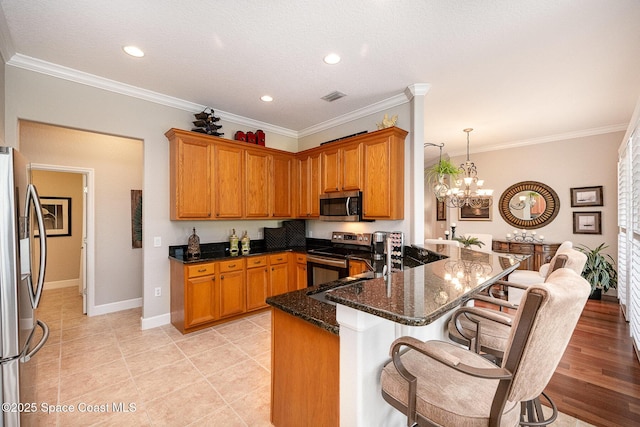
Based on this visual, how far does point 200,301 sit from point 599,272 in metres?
5.96

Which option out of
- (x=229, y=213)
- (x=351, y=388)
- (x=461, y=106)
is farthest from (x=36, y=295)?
(x=461, y=106)

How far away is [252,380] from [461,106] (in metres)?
4.05

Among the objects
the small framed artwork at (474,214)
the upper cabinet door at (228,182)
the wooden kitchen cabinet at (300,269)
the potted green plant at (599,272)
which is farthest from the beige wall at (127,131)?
the potted green plant at (599,272)

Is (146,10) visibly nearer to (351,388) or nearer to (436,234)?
(351,388)

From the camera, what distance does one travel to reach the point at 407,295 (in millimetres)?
1240

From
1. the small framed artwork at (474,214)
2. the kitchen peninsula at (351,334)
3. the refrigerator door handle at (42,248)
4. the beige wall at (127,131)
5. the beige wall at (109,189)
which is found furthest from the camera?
the small framed artwork at (474,214)

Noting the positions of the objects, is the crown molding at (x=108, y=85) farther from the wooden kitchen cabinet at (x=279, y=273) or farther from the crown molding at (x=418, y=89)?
the crown molding at (x=418, y=89)

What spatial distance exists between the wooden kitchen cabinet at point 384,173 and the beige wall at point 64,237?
565 cm

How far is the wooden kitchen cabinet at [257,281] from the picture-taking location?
12.7 feet

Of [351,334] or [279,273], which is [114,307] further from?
[351,334]

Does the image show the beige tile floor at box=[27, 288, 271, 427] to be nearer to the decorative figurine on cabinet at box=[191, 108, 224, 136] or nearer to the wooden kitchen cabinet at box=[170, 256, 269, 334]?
the wooden kitchen cabinet at box=[170, 256, 269, 334]

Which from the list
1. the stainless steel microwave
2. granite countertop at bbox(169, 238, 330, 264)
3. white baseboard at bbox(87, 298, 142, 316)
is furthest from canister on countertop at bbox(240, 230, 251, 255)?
white baseboard at bbox(87, 298, 142, 316)

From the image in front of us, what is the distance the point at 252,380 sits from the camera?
2.43 m

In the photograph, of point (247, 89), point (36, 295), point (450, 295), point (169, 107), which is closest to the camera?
point (450, 295)
